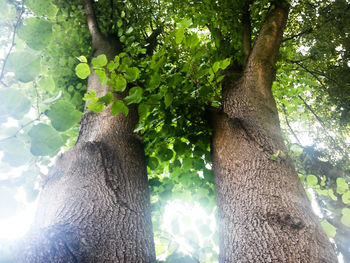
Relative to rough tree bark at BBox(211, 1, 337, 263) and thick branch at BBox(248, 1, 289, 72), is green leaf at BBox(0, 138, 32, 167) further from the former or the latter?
thick branch at BBox(248, 1, 289, 72)

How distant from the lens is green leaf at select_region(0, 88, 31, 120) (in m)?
0.52

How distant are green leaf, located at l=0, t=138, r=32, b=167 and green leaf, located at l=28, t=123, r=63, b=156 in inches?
1.5

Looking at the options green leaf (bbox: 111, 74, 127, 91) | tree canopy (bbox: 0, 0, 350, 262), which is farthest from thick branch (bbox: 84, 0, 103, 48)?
green leaf (bbox: 111, 74, 127, 91)

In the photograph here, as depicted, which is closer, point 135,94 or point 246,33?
point 135,94

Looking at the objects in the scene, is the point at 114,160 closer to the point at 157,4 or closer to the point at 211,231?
the point at 211,231

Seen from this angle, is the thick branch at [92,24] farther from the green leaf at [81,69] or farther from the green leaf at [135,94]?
the green leaf at [135,94]

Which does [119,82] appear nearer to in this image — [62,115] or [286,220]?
[62,115]

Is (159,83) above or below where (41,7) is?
above

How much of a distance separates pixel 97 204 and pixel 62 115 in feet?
2.91

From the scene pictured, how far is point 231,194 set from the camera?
145 cm

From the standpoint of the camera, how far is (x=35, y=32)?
2.03 feet

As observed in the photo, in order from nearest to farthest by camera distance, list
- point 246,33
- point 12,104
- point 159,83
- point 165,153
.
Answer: point 12,104
point 159,83
point 165,153
point 246,33

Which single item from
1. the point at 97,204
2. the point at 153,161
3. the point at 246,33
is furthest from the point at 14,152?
the point at 246,33

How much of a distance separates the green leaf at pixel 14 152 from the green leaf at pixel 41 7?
13.9 inches
